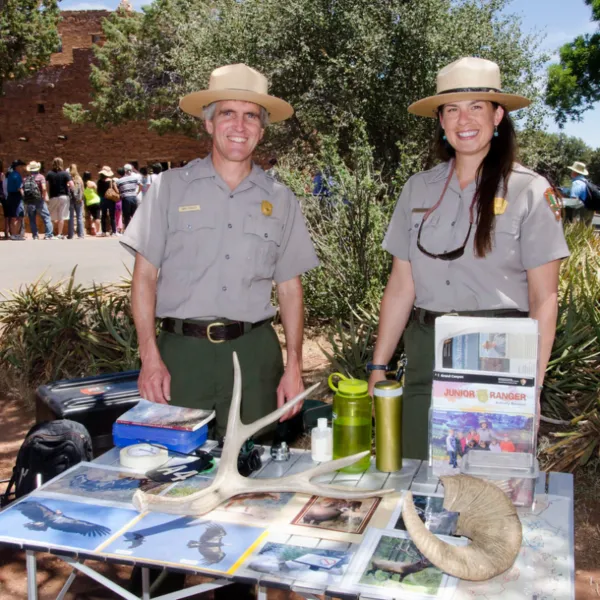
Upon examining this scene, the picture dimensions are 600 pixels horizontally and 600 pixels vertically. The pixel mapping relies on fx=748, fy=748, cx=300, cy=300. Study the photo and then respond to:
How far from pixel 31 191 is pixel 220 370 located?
39.7 ft

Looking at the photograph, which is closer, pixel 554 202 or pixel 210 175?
pixel 554 202

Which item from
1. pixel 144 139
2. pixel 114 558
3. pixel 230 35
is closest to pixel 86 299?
pixel 114 558

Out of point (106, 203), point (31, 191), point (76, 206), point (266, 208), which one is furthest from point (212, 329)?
point (106, 203)

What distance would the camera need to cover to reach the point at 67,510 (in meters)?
1.88

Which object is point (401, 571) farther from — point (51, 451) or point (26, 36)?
point (26, 36)

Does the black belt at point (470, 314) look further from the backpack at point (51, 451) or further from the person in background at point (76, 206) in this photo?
the person in background at point (76, 206)

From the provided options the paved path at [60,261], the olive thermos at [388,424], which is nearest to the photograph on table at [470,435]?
the olive thermos at [388,424]

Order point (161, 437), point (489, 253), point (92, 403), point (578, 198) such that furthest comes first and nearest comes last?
point (578, 198), point (92, 403), point (489, 253), point (161, 437)

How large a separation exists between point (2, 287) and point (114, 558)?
659cm

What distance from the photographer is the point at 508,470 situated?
1.86m

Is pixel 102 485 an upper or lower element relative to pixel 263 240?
lower

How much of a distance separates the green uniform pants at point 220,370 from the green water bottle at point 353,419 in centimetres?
78

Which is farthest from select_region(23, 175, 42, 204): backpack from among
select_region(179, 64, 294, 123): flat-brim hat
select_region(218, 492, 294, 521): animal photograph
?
select_region(218, 492, 294, 521): animal photograph

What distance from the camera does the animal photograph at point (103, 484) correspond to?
77.7 inches
